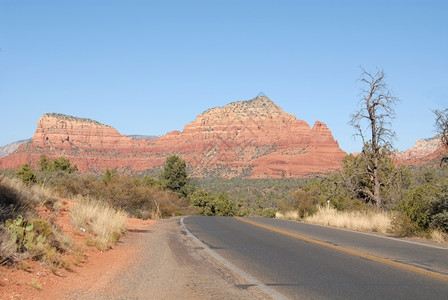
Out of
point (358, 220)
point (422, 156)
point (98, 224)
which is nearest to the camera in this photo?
point (98, 224)

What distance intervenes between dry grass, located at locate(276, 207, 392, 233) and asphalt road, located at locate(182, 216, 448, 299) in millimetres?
3918

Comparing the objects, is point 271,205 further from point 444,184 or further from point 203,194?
Result: point 444,184

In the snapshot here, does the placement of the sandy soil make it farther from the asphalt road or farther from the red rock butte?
the red rock butte

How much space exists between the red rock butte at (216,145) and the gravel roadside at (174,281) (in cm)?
12178

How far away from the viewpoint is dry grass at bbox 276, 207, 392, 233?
1798cm

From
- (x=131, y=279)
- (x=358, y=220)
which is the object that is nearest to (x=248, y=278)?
(x=131, y=279)

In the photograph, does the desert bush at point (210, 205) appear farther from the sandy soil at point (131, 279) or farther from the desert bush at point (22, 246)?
the desert bush at point (22, 246)

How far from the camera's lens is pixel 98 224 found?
13289 millimetres

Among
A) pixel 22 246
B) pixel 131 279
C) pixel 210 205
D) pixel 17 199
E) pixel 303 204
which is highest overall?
pixel 17 199

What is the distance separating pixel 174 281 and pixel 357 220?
13.9 m

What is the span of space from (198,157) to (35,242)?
14251 cm

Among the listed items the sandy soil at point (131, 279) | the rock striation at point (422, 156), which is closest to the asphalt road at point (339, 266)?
the sandy soil at point (131, 279)

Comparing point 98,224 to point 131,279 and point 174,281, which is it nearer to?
point 131,279

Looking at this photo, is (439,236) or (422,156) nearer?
(439,236)
